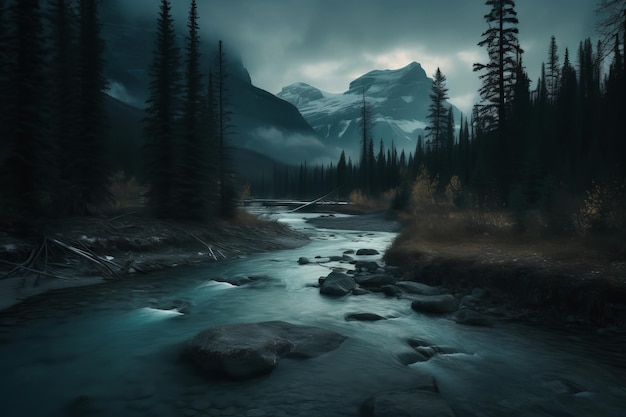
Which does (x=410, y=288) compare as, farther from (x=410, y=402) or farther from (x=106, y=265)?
(x=106, y=265)

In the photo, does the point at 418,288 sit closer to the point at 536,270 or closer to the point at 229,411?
the point at 536,270

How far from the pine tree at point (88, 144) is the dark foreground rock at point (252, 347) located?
1886 cm

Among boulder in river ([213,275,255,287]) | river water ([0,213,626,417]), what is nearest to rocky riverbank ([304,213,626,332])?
river water ([0,213,626,417])

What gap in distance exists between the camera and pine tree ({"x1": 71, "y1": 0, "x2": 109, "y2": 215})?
21297 millimetres

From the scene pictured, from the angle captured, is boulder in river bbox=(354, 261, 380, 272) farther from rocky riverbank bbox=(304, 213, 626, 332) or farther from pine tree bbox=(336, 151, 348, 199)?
pine tree bbox=(336, 151, 348, 199)

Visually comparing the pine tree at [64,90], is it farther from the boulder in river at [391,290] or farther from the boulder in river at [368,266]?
the boulder in river at [391,290]

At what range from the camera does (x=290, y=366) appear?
5996mm

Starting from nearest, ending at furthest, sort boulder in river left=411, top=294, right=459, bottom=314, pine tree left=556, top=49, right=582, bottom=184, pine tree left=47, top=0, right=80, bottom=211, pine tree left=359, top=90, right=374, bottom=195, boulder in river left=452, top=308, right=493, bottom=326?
1. boulder in river left=452, top=308, right=493, bottom=326
2. boulder in river left=411, top=294, right=459, bottom=314
3. pine tree left=47, top=0, right=80, bottom=211
4. pine tree left=556, top=49, right=582, bottom=184
5. pine tree left=359, top=90, right=374, bottom=195

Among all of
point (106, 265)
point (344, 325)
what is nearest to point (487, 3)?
point (344, 325)

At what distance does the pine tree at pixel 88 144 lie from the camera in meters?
21.3

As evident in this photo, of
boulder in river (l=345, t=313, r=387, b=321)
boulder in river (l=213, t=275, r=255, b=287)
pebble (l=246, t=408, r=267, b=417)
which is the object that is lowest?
boulder in river (l=213, t=275, r=255, b=287)

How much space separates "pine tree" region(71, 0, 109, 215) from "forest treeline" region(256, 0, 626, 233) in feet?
76.8

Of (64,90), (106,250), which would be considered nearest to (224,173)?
(64,90)

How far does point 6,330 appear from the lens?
795cm
